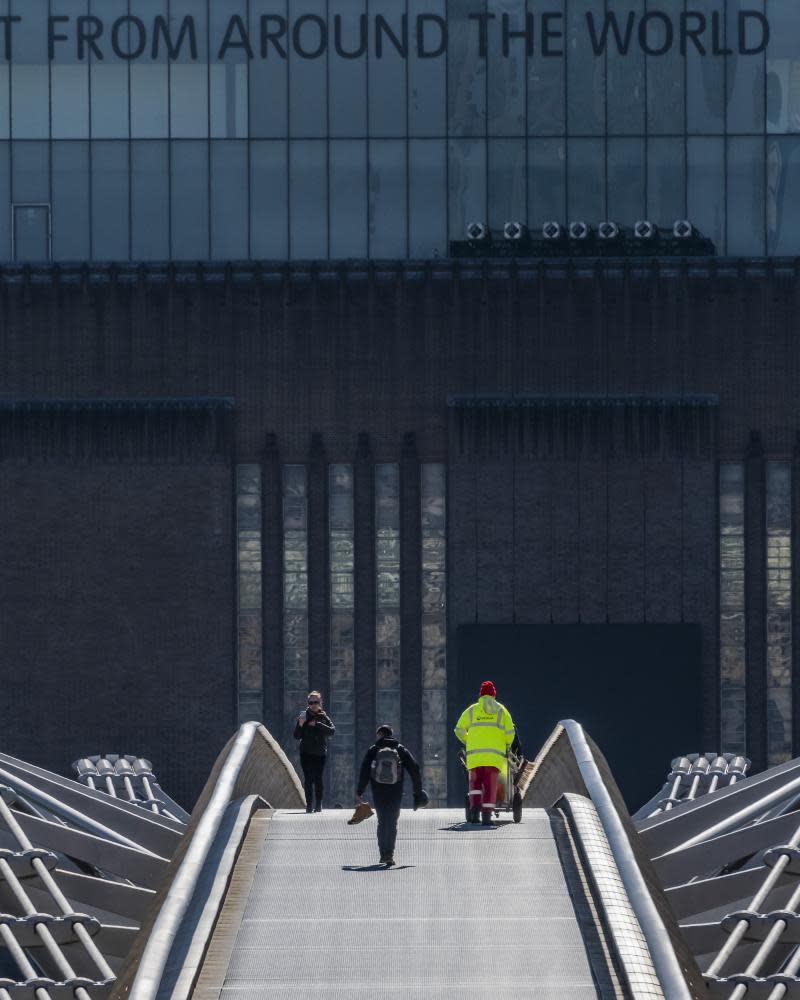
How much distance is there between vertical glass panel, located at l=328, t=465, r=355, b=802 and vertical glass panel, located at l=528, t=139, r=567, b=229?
7960mm

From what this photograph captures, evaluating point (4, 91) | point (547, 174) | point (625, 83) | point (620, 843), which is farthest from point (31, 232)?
point (620, 843)

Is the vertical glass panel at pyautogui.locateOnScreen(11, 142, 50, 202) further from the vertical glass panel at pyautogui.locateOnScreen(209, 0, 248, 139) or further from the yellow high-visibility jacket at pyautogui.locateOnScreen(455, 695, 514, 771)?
the yellow high-visibility jacket at pyautogui.locateOnScreen(455, 695, 514, 771)

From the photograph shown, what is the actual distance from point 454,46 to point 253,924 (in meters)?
35.5

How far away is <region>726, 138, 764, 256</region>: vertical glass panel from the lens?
51000mm

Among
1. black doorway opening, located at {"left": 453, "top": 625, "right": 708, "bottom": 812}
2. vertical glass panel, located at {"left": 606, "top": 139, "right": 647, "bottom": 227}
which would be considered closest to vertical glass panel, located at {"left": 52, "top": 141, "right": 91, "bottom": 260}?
vertical glass panel, located at {"left": 606, "top": 139, "right": 647, "bottom": 227}

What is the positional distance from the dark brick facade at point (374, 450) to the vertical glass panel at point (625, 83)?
4.54 m

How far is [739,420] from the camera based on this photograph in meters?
48.3

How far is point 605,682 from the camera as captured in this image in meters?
47.6

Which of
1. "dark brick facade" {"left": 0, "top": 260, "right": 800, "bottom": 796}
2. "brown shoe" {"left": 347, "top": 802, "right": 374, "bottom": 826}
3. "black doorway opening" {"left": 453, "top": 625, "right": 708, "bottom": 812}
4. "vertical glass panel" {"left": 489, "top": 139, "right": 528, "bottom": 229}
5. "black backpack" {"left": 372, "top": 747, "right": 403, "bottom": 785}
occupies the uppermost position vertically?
"vertical glass panel" {"left": 489, "top": 139, "right": 528, "bottom": 229}

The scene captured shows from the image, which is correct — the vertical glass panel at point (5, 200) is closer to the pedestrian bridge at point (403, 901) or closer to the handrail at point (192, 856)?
the handrail at point (192, 856)

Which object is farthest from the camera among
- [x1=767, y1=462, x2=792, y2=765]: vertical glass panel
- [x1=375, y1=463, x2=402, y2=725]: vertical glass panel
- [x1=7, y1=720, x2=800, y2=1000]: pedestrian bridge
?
[x1=375, y1=463, x2=402, y2=725]: vertical glass panel

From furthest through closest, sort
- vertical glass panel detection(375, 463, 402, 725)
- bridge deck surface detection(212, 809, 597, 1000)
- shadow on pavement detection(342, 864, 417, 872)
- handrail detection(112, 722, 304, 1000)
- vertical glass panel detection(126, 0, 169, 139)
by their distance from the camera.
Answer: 1. vertical glass panel detection(126, 0, 169, 139)
2. vertical glass panel detection(375, 463, 402, 725)
3. shadow on pavement detection(342, 864, 417, 872)
4. bridge deck surface detection(212, 809, 597, 1000)
5. handrail detection(112, 722, 304, 1000)

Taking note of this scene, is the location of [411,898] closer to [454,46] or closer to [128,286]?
[128,286]

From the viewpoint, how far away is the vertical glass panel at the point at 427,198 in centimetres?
5100
